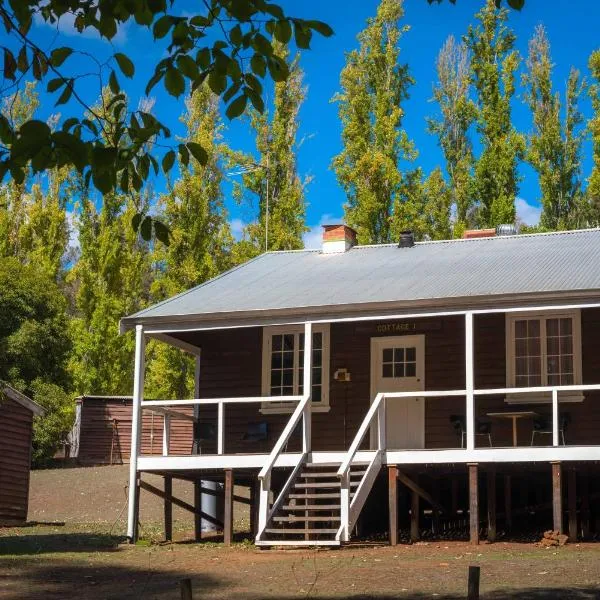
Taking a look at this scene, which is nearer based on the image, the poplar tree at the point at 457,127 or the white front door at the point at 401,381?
the white front door at the point at 401,381

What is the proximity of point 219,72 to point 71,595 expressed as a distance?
786 centimetres

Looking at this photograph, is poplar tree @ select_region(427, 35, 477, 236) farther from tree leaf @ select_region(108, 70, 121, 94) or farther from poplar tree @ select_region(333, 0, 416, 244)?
tree leaf @ select_region(108, 70, 121, 94)

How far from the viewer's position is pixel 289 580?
1393 centimetres

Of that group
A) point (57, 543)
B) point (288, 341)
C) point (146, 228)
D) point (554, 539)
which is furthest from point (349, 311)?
point (146, 228)

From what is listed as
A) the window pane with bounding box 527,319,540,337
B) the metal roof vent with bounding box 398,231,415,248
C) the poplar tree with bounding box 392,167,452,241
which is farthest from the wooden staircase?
the poplar tree with bounding box 392,167,452,241

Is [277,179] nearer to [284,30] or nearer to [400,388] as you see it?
[400,388]

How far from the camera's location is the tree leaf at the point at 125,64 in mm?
7117

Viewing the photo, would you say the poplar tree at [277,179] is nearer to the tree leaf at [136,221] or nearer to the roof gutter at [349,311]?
the roof gutter at [349,311]

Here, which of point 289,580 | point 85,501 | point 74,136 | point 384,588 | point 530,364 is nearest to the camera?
point 74,136

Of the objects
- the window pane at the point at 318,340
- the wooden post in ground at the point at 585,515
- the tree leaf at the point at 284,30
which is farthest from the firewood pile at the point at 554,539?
the tree leaf at the point at 284,30

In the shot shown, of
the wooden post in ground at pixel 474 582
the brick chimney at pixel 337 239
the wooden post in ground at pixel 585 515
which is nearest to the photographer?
the wooden post in ground at pixel 474 582

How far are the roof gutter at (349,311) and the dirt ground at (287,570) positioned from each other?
3.69m

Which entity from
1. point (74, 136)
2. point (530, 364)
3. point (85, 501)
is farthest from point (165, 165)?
point (85, 501)

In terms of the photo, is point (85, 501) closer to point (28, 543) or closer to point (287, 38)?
point (28, 543)
